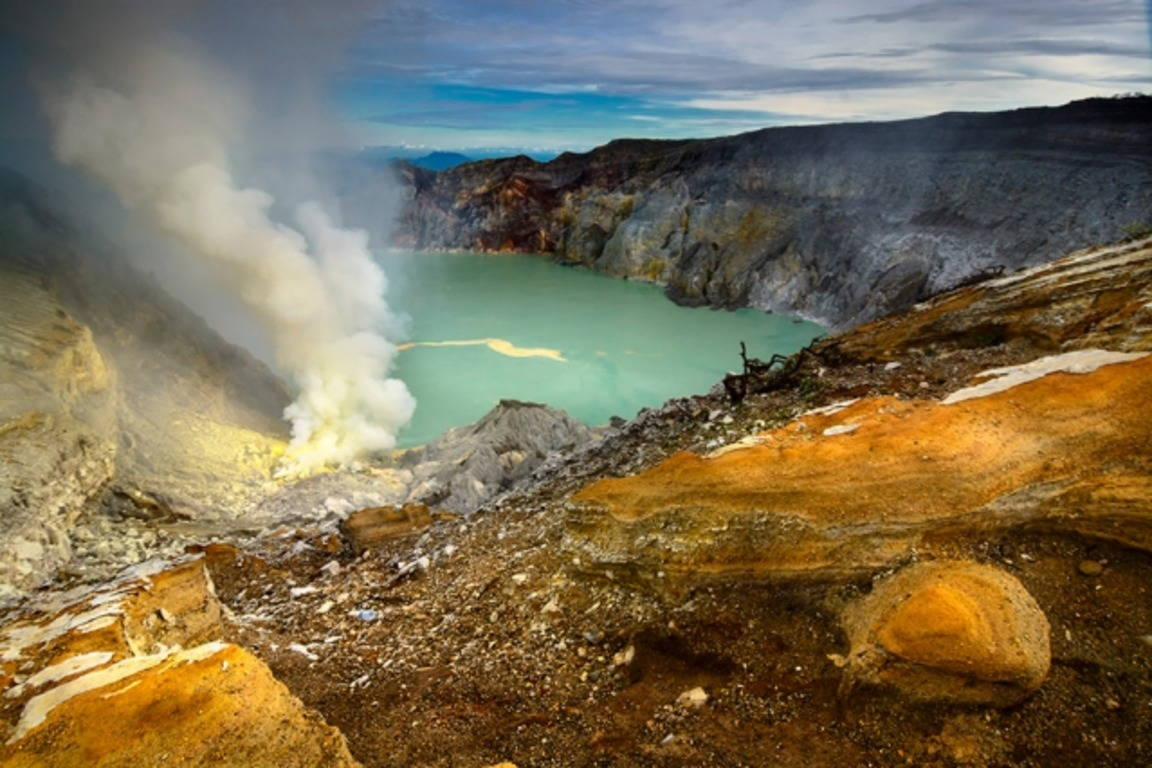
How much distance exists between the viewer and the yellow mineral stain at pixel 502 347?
28328 mm

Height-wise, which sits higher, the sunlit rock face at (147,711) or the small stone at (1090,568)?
the small stone at (1090,568)

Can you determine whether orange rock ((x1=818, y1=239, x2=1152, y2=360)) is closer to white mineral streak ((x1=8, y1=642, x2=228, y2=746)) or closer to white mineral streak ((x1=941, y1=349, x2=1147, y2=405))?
white mineral streak ((x1=941, y1=349, x2=1147, y2=405))

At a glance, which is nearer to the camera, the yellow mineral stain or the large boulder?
the large boulder

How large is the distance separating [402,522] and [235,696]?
241 inches

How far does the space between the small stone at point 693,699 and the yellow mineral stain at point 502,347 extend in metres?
23.7

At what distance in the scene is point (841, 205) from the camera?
37.2 meters

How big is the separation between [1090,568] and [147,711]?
553 centimetres

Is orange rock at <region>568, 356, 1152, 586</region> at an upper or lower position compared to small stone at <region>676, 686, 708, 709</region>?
upper

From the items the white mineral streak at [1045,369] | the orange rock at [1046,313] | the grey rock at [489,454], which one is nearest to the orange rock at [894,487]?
the white mineral streak at [1045,369]

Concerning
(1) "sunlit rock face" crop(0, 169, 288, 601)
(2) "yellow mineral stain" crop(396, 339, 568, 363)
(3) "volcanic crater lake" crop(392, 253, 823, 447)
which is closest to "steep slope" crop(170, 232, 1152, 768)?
(1) "sunlit rock face" crop(0, 169, 288, 601)

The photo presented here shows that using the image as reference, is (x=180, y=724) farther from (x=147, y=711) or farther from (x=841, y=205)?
(x=841, y=205)

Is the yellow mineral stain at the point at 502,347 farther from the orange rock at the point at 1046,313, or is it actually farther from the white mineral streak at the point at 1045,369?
the white mineral streak at the point at 1045,369

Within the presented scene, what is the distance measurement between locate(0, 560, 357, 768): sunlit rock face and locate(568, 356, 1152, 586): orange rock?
273 cm

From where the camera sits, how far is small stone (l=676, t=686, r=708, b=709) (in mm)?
3893
